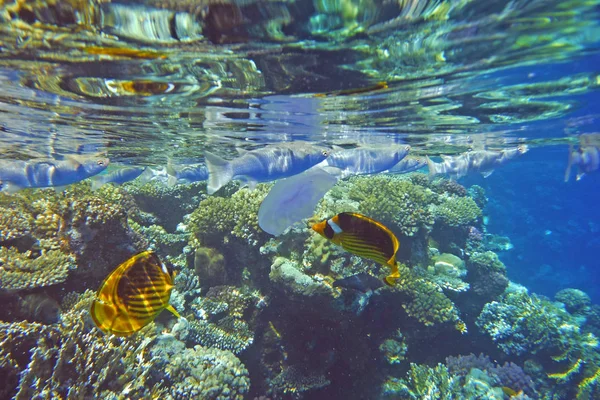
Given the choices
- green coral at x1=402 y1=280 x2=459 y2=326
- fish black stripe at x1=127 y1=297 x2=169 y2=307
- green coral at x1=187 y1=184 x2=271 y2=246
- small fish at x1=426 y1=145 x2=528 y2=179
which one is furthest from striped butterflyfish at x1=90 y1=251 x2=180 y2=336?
small fish at x1=426 y1=145 x2=528 y2=179

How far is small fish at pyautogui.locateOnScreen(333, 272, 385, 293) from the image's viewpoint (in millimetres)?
6824

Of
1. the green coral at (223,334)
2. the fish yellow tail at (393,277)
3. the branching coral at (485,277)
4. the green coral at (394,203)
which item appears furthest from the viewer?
the branching coral at (485,277)

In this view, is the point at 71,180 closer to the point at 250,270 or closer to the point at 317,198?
the point at 250,270

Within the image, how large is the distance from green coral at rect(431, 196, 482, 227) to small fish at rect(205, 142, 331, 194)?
6.17m

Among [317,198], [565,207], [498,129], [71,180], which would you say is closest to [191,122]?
[71,180]

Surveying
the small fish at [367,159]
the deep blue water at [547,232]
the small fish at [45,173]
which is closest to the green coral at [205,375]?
the small fish at [45,173]

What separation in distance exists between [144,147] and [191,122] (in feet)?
19.5

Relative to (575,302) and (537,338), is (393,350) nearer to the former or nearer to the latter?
(537,338)

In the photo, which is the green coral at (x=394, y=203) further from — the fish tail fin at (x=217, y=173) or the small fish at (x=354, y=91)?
the fish tail fin at (x=217, y=173)

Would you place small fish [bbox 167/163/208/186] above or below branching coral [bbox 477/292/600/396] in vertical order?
above

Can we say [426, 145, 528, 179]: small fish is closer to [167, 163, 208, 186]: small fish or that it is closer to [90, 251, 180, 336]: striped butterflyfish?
[167, 163, 208, 186]: small fish

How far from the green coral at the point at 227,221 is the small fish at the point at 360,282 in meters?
2.48

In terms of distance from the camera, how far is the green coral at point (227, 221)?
8047 mm

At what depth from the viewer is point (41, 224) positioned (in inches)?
260
